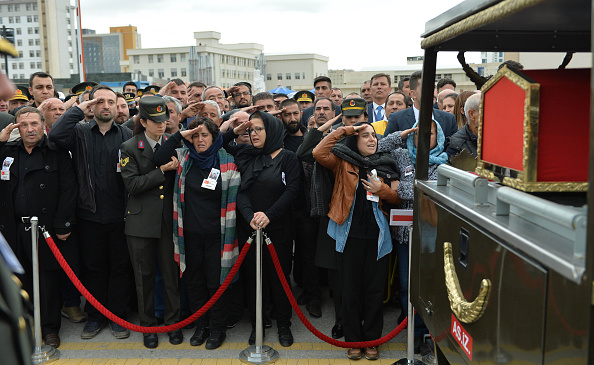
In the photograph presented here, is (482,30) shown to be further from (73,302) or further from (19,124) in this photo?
(73,302)

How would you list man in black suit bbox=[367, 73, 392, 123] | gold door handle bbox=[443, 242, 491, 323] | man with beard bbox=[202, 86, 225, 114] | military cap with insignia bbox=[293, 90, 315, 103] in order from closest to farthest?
gold door handle bbox=[443, 242, 491, 323]
man with beard bbox=[202, 86, 225, 114]
man in black suit bbox=[367, 73, 392, 123]
military cap with insignia bbox=[293, 90, 315, 103]

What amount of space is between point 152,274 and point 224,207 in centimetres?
109

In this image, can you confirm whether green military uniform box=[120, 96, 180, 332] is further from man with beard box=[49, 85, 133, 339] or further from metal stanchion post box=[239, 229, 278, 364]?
metal stanchion post box=[239, 229, 278, 364]

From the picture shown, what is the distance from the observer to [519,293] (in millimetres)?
2111

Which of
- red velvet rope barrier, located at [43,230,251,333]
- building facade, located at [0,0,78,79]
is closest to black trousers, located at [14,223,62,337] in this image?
red velvet rope barrier, located at [43,230,251,333]

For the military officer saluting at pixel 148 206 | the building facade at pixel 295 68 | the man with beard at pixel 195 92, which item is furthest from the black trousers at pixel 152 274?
the building facade at pixel 295 68

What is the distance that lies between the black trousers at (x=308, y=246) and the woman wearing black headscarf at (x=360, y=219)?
1092 mm

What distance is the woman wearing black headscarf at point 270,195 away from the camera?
5.59 m

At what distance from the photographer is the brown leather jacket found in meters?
5.20

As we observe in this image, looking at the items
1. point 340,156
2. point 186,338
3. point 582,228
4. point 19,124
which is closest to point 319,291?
point 186,338

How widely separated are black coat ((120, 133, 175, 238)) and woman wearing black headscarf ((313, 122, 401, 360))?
62.8 inches

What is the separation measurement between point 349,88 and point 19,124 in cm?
7867

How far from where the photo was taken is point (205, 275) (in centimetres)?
576

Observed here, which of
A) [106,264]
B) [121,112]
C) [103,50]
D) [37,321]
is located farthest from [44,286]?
[103,50]
